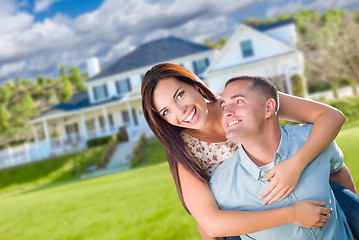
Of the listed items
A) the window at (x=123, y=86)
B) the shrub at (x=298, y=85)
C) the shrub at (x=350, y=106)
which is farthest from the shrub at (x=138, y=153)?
the shrub at (x=298, y=85)

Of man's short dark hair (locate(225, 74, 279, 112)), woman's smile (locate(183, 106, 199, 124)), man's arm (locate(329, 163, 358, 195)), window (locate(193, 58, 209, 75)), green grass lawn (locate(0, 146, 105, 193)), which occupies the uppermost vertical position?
man's short dark hair (locate(225, 74, 279, 112))

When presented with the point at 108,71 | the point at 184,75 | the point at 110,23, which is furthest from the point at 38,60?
the point at 184,75

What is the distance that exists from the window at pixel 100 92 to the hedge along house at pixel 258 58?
9.74 m

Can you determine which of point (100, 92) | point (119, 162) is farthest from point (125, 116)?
point (119, 162)

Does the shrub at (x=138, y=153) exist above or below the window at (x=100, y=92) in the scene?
below

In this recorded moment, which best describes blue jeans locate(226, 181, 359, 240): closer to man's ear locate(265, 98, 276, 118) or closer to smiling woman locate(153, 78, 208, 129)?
man's ear locate(265, 98, 276, 118)

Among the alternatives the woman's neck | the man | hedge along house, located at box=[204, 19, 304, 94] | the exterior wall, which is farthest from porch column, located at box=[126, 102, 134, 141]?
the man

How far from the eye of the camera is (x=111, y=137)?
2905 cm

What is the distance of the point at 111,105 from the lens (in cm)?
3275

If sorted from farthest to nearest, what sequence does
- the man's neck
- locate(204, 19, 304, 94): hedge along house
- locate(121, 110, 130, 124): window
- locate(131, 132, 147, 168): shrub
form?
locate(121, 110, 130, 124): window
locate(204, 19, 304, 94): hedge along house
locate(131, 132, 147, 168): shrub
the man's neck

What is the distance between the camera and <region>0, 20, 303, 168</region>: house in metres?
27.2

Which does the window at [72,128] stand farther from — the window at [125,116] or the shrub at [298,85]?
the shrub at [298,85]

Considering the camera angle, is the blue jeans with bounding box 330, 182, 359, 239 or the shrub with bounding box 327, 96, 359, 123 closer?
the blue jeans with bounding box 330, 182, 359, 239

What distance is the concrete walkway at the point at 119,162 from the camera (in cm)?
2239
